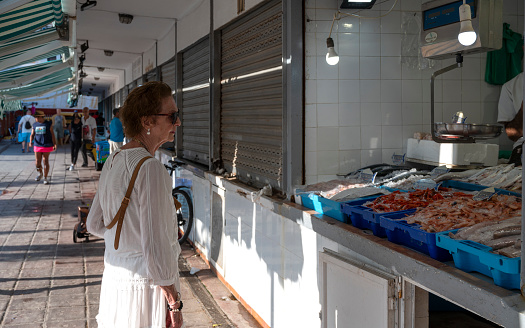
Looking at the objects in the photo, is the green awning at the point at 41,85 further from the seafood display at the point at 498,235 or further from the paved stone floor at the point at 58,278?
the seafood display at the point at 498,235

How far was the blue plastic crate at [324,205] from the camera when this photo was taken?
3.90 m

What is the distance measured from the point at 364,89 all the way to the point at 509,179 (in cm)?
157

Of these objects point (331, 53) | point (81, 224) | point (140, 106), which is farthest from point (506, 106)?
point (81, 224)

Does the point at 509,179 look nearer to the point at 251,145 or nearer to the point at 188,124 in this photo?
the point at 251,145

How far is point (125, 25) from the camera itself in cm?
1091

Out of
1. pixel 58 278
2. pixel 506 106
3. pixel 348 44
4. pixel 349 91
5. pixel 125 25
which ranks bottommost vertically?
pixel 58 278

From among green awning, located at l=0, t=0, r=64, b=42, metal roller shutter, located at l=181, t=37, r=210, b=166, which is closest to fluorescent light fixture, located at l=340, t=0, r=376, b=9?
metal roller shutter, located at l=181, t=37, r=210, b=166

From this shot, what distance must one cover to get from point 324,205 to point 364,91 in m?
1.33

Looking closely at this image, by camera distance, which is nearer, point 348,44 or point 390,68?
point 348,44

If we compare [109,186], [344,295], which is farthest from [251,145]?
[109,186]

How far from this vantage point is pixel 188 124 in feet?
32.8

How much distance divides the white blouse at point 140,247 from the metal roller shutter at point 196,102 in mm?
5394

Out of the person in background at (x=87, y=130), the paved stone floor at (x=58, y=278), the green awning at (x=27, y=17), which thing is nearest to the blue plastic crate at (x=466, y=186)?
the paved stone floor at (x=58, y=278)

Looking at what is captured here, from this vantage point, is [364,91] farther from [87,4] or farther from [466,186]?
[87,4]
